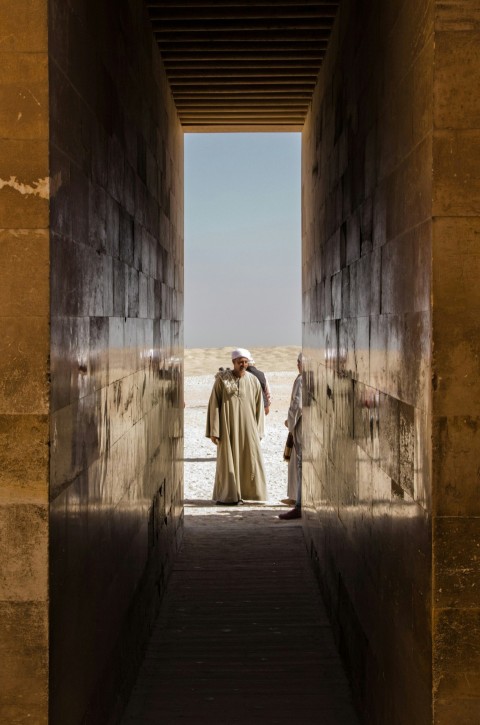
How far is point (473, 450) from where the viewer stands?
2889 mm

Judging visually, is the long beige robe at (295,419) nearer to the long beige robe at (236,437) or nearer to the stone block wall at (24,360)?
the long beige robe at (236,437)

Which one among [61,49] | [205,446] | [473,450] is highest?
[61,49]

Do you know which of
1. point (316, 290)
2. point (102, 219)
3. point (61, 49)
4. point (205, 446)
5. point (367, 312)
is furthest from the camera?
point (205, 446)

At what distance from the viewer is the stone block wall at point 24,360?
2.90 metres

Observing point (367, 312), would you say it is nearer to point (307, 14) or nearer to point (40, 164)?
point (40, 164)

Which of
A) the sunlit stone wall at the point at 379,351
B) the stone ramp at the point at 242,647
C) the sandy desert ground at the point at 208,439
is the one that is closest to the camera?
the sunlit stone wall at the point at 379,351

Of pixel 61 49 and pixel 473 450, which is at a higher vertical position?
pixel 61 49

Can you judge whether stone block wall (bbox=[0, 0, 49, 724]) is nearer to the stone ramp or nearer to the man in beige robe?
the stone ramp

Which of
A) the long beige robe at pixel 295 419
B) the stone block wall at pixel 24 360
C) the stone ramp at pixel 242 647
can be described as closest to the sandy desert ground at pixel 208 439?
the long beige robe at pixel 295 419

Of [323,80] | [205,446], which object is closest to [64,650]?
[323,80]

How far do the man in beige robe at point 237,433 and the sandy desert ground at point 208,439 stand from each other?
0.27m

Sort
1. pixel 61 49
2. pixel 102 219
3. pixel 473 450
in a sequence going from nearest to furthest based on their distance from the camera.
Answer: pixel 473 450 < pixel 61 49 < pixel 102 219

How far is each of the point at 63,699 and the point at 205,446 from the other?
13.0 metres

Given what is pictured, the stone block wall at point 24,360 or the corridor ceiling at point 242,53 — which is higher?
the corridor ceiling at point 242,53
